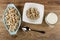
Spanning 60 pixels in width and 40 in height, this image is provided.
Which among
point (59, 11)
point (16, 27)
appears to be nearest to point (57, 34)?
point (59, 11)

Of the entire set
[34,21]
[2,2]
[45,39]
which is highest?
[2,2]

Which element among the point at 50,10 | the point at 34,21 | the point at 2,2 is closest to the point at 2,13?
the point at 2,2

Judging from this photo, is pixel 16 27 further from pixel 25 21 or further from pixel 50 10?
pixel 50 10

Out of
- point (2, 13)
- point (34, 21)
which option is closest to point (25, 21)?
point (34, 21)

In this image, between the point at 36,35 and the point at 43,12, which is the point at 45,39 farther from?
the point at 43,12

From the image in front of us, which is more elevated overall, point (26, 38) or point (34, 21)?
point (34, 21)

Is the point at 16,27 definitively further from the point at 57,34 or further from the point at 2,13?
the point at 57,34

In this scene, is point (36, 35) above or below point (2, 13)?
below
